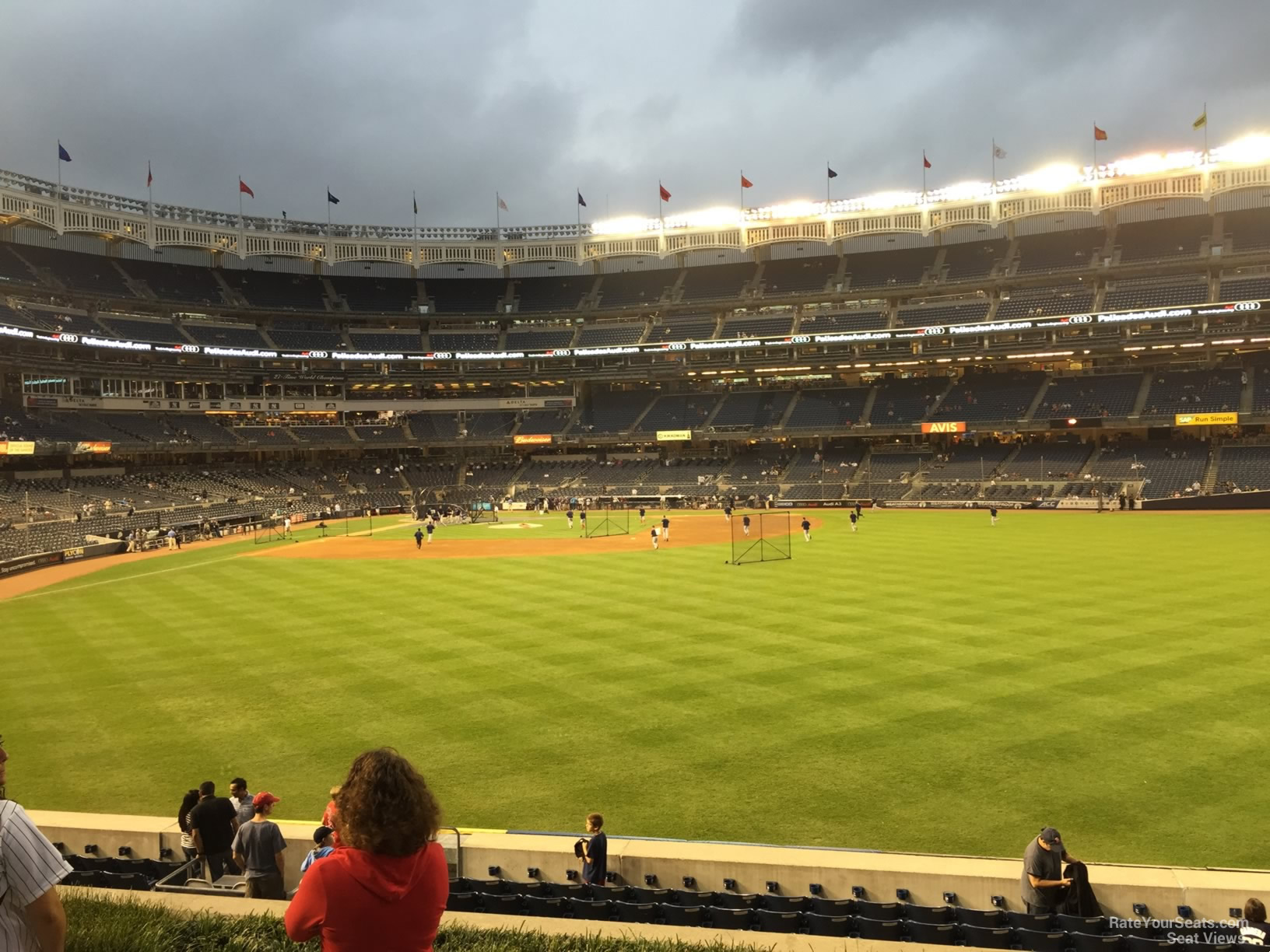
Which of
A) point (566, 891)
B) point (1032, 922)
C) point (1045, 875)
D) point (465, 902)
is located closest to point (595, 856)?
point (566, 891)

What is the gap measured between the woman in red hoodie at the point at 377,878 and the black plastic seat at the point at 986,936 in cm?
663

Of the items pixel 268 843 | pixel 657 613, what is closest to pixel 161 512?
pixel 657 613

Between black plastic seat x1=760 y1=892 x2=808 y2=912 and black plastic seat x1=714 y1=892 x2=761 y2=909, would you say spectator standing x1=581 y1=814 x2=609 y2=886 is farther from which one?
black plastic seat x1=760 y1=892 x2=808 y2=912

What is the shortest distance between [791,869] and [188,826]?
26.2ft

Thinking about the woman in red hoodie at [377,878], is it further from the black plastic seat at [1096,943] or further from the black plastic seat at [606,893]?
the black plastic seat at [1096,943]

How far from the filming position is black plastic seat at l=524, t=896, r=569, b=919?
26.9ft

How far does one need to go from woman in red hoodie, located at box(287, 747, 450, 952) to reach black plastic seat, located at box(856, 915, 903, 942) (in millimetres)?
6204

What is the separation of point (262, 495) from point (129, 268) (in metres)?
29.5

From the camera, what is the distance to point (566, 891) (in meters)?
8.85

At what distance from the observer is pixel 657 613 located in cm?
2519

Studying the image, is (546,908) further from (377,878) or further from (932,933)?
(377,878)

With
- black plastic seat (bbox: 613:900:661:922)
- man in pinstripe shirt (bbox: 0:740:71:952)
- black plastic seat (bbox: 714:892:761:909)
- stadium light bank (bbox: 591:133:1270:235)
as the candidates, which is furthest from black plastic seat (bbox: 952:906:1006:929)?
stadium light bank (bbox: 591:133:1270:235)

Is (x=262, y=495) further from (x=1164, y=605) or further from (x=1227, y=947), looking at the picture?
(x=1227, y=947)

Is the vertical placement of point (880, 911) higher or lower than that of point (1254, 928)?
lower
